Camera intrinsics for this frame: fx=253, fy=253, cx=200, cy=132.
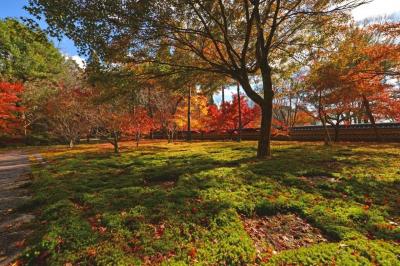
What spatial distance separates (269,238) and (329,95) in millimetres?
16566

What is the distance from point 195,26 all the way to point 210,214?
313 inches

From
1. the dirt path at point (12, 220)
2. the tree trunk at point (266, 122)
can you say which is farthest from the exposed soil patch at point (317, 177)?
the dirt path at point (12, 220)

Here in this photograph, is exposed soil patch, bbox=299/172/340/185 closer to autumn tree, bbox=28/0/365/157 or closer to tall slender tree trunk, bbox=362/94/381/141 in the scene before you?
autumn tree, bbox=28/0/365/157

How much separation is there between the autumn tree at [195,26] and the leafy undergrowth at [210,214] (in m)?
4.16

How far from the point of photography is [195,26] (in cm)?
1045

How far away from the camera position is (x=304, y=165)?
9.64 m

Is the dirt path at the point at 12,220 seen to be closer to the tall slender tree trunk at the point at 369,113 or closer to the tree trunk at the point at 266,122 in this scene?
the tree trunk at the point at 266,122

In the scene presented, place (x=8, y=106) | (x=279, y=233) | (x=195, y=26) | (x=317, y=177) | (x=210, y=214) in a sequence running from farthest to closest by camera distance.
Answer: (x=8, y=106) < (x=195, y=26) < (x=317, y=177) < (x=210, y=214) < (x=279, y=233)

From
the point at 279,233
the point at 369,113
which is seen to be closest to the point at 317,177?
the point at 279,233

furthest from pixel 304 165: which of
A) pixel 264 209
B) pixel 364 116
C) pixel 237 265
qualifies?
pixel 364 116

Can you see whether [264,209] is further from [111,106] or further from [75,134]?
[75,134]

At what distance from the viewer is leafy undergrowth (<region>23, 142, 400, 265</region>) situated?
4094mm

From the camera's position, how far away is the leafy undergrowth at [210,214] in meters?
4.09

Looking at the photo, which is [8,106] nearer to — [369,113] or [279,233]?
[279,233]
